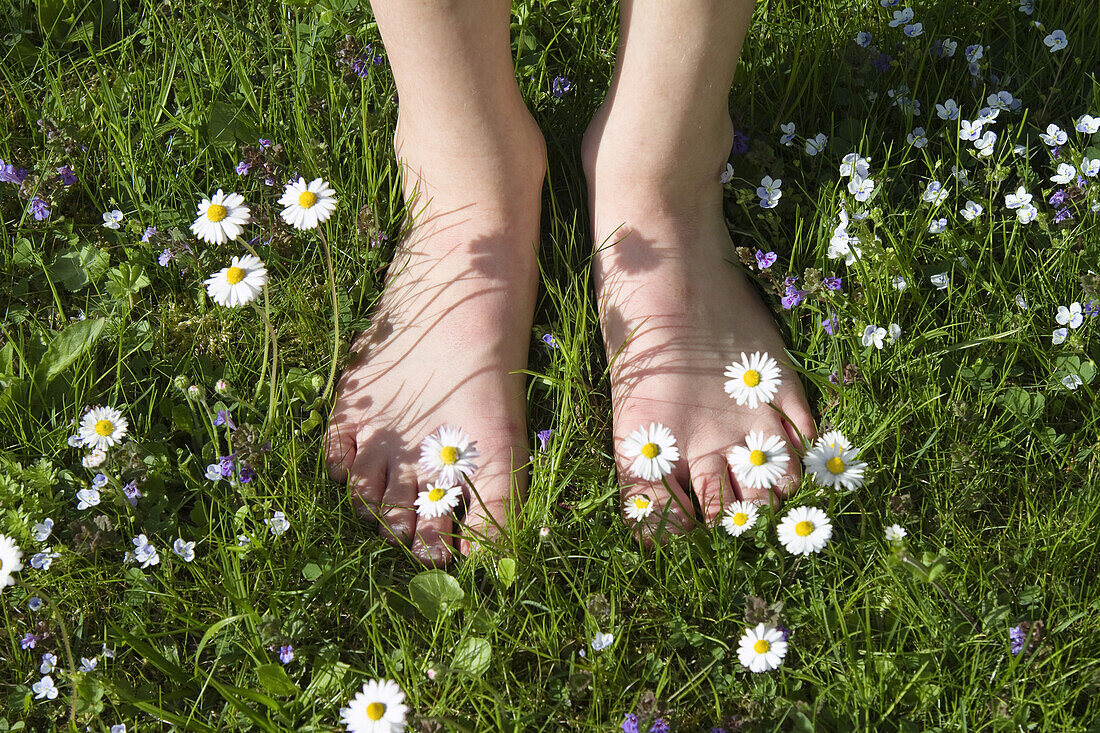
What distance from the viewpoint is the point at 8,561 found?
1.28 meters

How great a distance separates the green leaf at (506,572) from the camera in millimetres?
1464

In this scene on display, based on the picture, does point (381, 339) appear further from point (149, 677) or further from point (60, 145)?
point (60, 145)

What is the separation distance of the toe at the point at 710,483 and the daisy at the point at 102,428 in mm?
948

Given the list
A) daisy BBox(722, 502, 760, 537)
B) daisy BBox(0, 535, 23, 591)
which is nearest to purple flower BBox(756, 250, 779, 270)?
daisy BBox(722, 502, 760, 537)

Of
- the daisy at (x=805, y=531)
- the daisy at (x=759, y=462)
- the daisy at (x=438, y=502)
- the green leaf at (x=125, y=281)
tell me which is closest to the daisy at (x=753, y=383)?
the daisy at (x=759, y=462)

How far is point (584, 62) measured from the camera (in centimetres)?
207

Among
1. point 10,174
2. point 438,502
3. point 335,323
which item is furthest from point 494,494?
point 10,174

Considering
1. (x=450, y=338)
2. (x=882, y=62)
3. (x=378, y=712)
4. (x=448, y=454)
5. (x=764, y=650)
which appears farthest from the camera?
(x=882, y=62)

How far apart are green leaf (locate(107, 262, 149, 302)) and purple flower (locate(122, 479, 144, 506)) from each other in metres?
0.46

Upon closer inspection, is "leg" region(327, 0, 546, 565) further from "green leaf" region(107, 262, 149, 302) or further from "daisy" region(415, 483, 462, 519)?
"green leaf" region(107, 262, 149, 302)

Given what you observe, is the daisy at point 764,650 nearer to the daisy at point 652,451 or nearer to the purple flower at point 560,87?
the daisy at point 652,451

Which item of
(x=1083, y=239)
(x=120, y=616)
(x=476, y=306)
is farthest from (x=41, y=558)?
(x=1083, y=239)

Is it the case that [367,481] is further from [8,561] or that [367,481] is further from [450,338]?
[8,561]

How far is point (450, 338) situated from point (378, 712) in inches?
27.2
